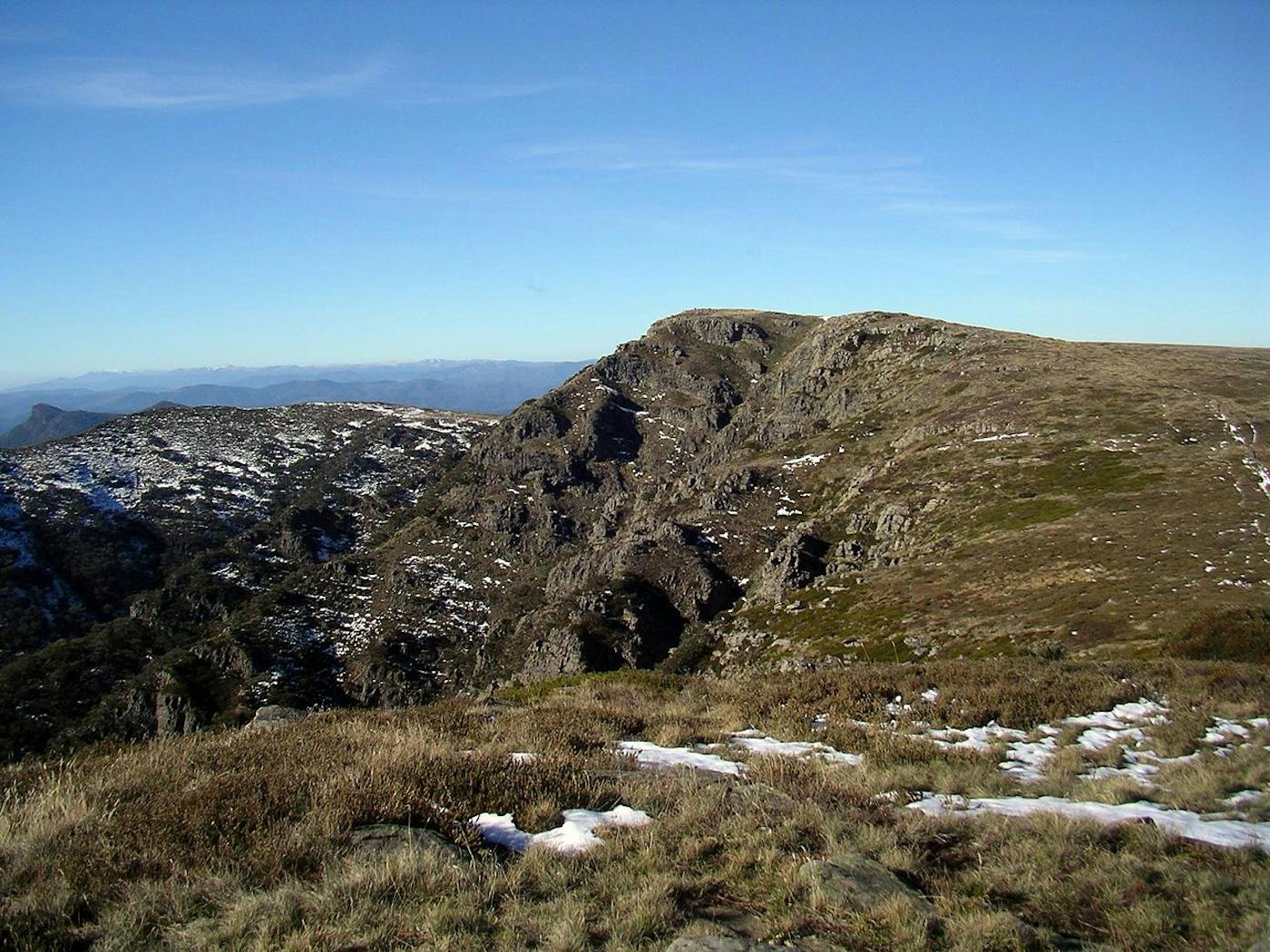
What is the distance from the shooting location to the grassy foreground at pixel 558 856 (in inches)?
233

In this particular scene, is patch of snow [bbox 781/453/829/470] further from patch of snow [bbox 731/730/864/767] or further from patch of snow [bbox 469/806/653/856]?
patch of snow [bbox 469/806/653/856]

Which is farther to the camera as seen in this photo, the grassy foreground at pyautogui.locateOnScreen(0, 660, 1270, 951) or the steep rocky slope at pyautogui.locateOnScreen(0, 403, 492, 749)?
the steep rocky slope at pyautogui.locateOnScreen(0, 403, 492, 749)

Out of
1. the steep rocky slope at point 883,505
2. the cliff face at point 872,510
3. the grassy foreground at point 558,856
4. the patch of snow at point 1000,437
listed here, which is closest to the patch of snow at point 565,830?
the grassy foreground at point 558,856

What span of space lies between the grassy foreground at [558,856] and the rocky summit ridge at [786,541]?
24.9m

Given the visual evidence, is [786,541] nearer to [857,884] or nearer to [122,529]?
[857,884]

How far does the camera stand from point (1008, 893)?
6816 mm

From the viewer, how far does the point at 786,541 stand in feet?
327

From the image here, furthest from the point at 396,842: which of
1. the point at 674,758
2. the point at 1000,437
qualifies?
the point at 1000,437

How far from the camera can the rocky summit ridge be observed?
51438mm

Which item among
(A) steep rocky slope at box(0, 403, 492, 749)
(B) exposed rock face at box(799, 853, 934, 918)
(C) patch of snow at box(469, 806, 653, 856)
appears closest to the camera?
(B) exposed rock face at box(799, 853, 934, 918)

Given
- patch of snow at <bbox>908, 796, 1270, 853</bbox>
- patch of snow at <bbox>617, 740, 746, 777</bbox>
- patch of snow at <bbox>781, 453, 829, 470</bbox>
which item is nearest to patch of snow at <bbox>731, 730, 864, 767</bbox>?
patch of snow at <bbox>617, 740, 746, 777</bbox>

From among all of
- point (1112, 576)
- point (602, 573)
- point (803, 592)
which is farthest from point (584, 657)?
point (1112, 576)

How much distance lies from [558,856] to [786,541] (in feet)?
313

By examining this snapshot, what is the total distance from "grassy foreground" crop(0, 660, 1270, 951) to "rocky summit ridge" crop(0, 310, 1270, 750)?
24880mm
